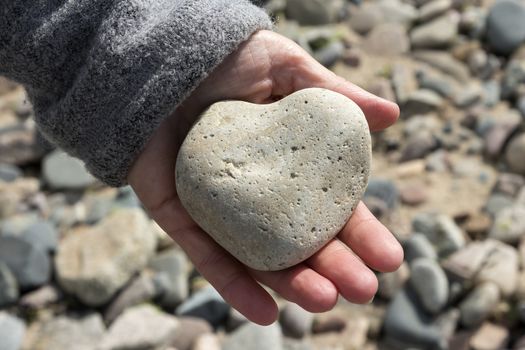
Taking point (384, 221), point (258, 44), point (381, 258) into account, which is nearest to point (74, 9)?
point (258, 44)

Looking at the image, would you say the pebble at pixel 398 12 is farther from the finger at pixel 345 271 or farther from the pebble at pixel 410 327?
the finger at pixel 345 271

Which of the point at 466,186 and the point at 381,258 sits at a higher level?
the point at 381,258

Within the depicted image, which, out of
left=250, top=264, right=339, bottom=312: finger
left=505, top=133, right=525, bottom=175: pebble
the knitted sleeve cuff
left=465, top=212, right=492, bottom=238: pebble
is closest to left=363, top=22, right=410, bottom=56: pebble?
left=505, top=133, right=525, bottom=175: pebble

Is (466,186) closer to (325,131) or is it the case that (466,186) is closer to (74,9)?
(325,131)

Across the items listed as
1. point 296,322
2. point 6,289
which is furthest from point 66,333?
point 296,322

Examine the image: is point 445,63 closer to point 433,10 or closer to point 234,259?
point 433,10
